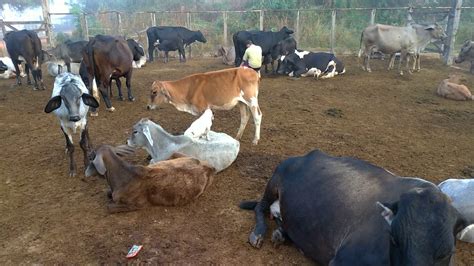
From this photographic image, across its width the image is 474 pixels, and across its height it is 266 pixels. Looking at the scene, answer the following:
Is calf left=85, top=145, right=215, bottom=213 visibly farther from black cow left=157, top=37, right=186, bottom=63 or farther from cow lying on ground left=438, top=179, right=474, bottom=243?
black cow left=157, top=37, right=186, bottom=63

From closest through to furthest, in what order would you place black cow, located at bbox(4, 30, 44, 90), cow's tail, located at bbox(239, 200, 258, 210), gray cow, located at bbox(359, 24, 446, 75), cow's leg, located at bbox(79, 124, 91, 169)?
1. cow's tail, located at bbox(239, 200, 258, 210)
2. cow's leg, located at bbox(79, 124, 91, 169)
3. black cow, located at bbox(4, 30, 44, 90)
4. gray cow, located at bbox(359, 24, 446, 75)

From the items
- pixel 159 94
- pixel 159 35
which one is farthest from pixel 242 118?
pixel 159 35

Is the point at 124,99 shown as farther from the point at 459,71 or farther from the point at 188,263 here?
the point at 459,71

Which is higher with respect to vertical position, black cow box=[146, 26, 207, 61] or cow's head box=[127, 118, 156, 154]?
black cow box=[146, 26, 207, 61]

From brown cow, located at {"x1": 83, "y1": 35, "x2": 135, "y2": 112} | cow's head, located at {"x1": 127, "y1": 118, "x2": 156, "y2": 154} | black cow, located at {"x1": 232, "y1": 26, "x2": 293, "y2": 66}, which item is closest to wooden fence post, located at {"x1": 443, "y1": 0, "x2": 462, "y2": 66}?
black cow, located at {"x1": 232, "y1": 26, "x2": 293, "y2": 66}

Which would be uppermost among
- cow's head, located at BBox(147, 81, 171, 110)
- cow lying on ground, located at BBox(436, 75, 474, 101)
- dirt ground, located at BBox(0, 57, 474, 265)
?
cow's head, located at BBox(147, 81, 171, 110)

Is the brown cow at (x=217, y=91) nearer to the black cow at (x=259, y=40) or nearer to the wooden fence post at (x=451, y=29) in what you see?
the black cow at (x=259, y=40)

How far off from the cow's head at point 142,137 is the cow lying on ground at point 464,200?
4.11 metres

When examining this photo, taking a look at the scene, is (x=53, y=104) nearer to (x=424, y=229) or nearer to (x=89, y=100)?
(x=89, y=100)

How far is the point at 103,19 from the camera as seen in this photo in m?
29.6

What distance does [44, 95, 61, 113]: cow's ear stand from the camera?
5551 millimetres

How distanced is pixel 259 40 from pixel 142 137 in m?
11.1

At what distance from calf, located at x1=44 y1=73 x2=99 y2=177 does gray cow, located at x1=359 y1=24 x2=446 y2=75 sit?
39.9ft

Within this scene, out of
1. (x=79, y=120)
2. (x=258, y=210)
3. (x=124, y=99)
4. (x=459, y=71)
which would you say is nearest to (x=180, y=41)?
(x=124, y=99)
